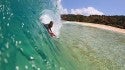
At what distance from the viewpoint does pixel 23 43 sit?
1415 cm

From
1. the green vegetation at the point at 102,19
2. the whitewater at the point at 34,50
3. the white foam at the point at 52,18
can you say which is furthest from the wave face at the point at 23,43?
the green vegetation at the point at 102,19

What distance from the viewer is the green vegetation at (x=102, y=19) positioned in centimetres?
4683

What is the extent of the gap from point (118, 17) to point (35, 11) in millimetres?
28795

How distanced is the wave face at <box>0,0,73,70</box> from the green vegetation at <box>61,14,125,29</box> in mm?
28194

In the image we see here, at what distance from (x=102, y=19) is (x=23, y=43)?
36280mm

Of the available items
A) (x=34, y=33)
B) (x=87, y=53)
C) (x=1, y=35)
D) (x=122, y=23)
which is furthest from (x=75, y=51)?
(x=122, y=23)

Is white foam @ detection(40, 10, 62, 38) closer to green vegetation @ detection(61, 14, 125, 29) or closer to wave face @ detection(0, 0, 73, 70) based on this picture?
wave face @ detection(0, 0, 73, 70)

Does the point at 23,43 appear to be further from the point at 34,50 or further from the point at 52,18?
the point at 52,18

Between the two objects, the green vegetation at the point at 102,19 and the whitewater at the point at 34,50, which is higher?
the whitewater at the point at 34,50

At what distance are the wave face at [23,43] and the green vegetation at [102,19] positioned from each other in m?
28.2

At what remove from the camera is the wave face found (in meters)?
12.6

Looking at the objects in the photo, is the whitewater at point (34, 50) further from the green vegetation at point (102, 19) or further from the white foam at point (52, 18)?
the green vegetation at point (102, 19)

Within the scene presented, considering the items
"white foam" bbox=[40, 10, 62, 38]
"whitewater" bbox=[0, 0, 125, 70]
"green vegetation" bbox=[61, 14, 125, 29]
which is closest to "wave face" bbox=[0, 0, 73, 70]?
"whitewater" bbox=[0, 0, 125, 70]

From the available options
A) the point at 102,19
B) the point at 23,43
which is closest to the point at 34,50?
the point at 23,43
